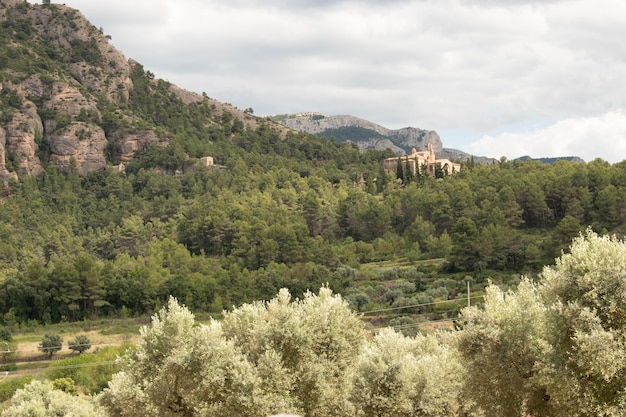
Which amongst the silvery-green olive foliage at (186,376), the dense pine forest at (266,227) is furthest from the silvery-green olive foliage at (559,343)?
the dense pine forest at (266,227)

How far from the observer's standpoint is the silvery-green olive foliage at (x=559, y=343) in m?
20.7

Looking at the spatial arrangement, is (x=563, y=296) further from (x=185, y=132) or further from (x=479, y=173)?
(x=185, y=132)

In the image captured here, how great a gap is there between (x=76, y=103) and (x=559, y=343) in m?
125

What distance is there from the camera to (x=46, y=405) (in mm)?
33594

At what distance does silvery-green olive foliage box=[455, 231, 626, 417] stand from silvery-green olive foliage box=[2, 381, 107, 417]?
16679mm

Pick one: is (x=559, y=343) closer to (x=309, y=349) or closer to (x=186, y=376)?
(x=309, y=349)

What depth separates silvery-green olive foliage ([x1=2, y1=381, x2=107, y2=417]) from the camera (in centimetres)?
3222

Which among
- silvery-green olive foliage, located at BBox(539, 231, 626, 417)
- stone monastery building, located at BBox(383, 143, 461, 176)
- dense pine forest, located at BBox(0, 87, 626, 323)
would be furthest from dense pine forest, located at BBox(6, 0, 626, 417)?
stone monastery building, located at BBox(383, 143, 461, 176)

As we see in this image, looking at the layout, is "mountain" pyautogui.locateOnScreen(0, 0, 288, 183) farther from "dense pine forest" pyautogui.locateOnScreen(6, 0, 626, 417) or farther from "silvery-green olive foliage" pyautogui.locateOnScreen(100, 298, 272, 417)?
"silvery-green olive foliage" pyautogui.locateOnScreen(100, 298, 272, 417)

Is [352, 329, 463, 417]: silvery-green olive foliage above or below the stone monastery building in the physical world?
below

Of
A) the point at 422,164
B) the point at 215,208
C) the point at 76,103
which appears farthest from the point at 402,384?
the point at 76,103

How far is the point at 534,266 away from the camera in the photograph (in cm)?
7238

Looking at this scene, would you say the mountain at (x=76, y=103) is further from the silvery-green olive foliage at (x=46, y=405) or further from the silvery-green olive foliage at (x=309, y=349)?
the silvery-green olive foliage at (x=309, y=349)

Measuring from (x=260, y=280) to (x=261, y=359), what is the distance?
49888 mm
